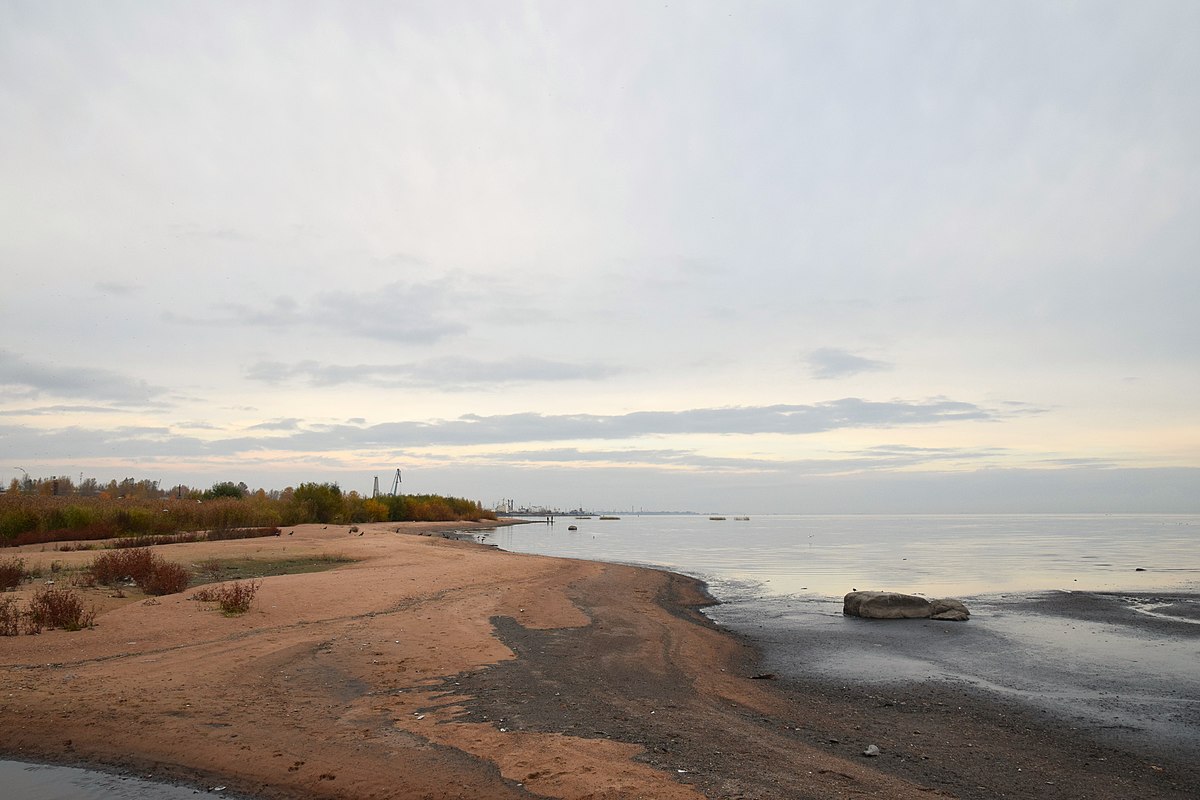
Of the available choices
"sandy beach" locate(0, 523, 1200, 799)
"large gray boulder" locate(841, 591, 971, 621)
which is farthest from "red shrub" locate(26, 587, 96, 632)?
"large gray boulder" locate(841, 591, 971, 621)

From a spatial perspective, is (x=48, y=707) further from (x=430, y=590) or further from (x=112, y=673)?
(x=430, y=590)

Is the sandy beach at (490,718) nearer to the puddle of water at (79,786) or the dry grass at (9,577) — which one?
the puddle of water at (79,786)

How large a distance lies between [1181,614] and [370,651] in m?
23.9

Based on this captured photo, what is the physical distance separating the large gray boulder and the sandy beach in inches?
272

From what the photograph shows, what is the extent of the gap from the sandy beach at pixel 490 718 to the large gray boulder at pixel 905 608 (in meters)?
6.90

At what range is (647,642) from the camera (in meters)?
15.7

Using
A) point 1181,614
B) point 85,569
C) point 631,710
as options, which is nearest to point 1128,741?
point 631,710

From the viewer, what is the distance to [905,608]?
832 inches

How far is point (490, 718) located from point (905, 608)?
1602cm

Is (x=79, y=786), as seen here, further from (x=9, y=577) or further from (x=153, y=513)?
(x=153, y=513)

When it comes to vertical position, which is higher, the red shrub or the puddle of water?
the red shrub

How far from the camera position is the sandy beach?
7.43 m

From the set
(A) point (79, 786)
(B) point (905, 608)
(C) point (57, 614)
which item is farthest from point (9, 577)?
(B) point (905, 608)

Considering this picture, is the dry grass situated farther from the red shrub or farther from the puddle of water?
the puddle of water
